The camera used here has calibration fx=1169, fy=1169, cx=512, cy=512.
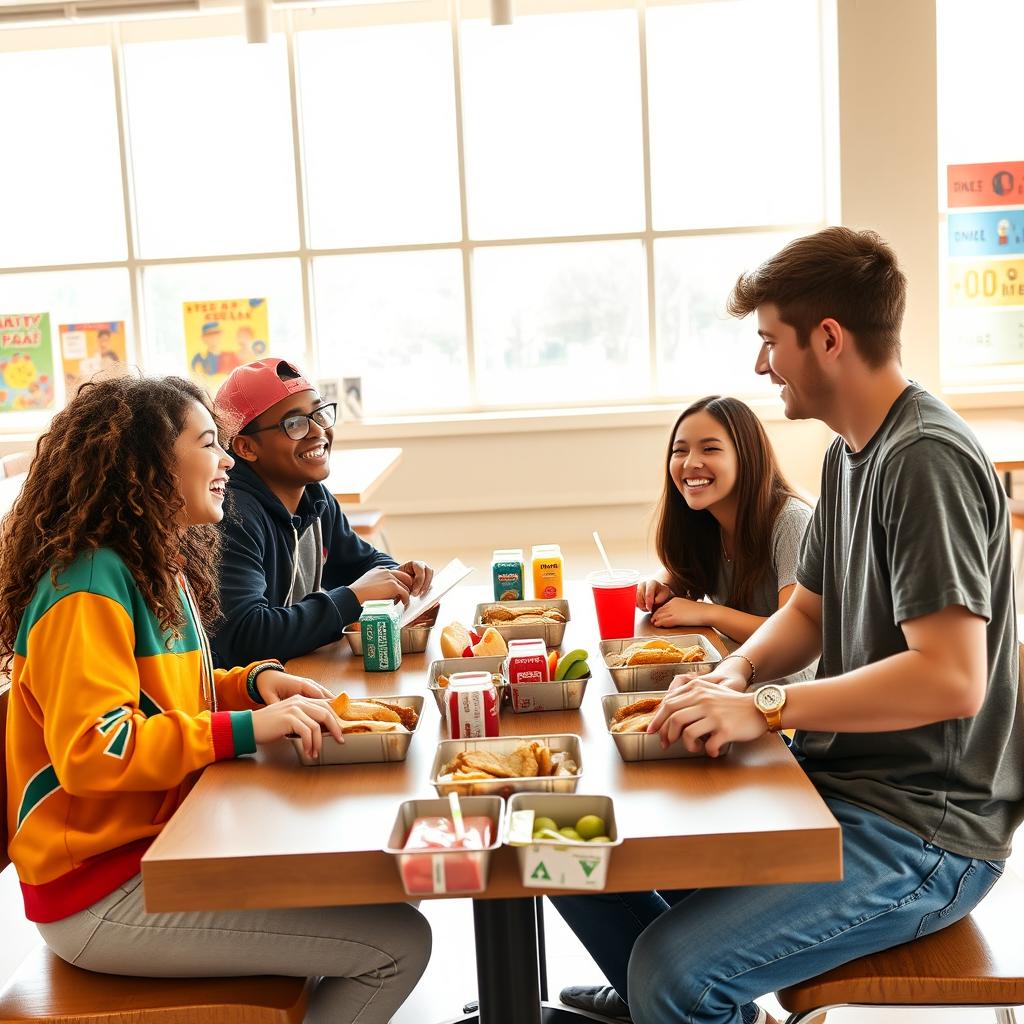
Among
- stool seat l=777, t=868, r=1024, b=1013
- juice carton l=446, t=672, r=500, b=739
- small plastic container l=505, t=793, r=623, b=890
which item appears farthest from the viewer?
juice carton l=446, t=672, r=500, b=739

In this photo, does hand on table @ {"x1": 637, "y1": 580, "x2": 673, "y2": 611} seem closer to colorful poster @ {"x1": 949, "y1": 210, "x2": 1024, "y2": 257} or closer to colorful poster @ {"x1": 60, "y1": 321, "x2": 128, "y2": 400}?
colorful poster @ {"x1": 949, "y1": 210, "x2": 1024, "y2": 257}

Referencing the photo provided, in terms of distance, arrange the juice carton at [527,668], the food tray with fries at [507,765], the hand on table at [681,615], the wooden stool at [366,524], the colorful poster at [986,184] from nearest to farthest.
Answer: the food tray with fries at [507,765], the juice carton at [527,668], the hand on table at [681,615], the wooden stool at [366,524], the colorful poster at [986,184]

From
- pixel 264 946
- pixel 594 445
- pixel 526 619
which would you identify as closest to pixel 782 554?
pixel 526 619

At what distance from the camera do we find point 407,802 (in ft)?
3.98

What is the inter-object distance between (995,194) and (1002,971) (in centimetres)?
560

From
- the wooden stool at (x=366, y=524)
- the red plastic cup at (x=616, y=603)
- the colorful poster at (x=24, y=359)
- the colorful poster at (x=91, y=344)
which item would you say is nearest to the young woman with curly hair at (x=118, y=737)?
the red plastic cup at (x=616, y=603)

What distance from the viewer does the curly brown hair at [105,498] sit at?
4.81 feet

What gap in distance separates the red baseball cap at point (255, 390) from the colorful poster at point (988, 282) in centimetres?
485

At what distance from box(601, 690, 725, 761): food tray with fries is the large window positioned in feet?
16.5

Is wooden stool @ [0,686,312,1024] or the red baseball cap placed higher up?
the red baseball cap

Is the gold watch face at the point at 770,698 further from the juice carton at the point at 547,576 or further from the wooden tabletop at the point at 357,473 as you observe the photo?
the wooden tabletop at the point at 357,473

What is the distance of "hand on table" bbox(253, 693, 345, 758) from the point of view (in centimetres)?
141

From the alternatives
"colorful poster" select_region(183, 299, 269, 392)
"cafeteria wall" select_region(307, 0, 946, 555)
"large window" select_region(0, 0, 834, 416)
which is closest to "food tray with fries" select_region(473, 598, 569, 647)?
"cafeteria wall" select_region(307, 0, 946, 555)

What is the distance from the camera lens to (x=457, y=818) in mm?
1182
